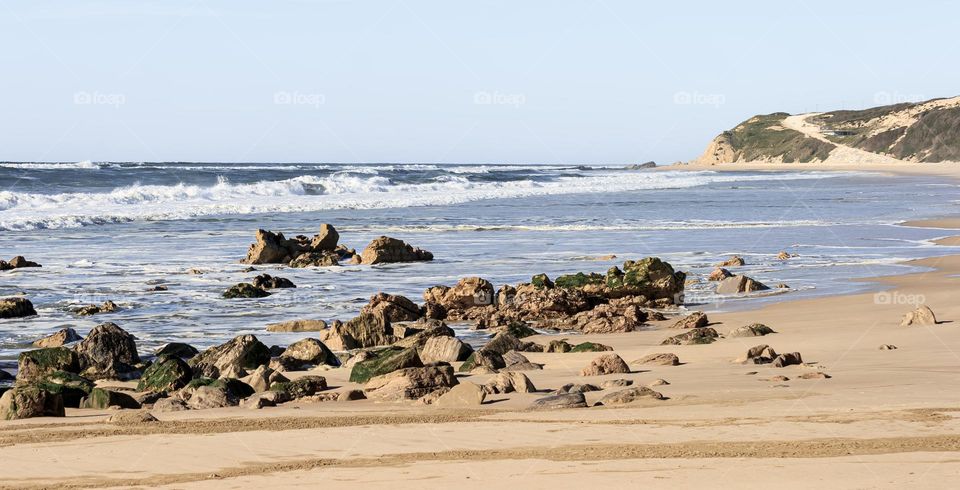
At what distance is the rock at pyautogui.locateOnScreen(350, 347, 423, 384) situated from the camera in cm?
970

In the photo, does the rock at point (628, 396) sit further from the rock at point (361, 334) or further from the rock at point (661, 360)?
the rock at point (361, 334)

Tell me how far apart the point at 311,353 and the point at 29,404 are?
11.1ft

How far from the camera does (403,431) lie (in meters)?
7.30

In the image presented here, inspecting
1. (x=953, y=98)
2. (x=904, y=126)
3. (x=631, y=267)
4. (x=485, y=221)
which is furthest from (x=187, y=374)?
(x=953, y=98)

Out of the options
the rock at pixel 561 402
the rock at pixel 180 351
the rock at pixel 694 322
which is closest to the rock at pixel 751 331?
the rock at pixel 694 322

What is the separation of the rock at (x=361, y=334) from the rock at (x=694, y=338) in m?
3.15

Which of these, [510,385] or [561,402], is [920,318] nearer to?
[510,385]

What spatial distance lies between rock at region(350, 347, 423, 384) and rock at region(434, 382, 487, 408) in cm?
129

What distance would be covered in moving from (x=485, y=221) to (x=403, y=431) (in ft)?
91.3

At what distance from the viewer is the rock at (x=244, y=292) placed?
16.5 meters

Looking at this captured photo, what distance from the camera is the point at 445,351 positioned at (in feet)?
36.6

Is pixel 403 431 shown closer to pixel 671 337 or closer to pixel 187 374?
pixel 187 374

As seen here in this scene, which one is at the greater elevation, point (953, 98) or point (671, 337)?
point (953, 98)

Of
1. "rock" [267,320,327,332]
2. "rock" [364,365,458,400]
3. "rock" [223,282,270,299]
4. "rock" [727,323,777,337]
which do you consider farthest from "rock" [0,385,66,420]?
"rock" [223,282,270,299]
